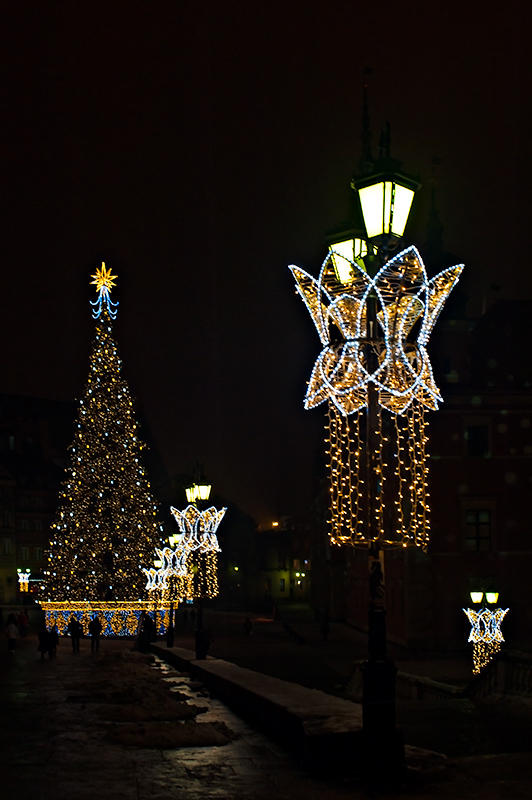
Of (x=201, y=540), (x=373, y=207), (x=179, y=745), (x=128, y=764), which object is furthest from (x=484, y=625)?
(x=373, y=207)

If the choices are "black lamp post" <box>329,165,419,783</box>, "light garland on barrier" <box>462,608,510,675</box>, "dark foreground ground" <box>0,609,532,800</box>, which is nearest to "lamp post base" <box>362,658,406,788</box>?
"black lamp post" <box>329,165,419,783</box>

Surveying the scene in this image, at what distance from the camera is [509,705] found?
19297 mm

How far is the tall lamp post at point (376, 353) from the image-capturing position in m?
10.5

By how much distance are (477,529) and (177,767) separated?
3989 cm

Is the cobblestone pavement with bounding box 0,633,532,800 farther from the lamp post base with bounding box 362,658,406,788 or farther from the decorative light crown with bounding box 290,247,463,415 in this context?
the decorative light crown with bounding box 290,247,463,415

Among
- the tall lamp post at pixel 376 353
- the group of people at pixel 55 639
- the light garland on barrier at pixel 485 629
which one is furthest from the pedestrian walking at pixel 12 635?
the tall lamp post at pixel 376 353

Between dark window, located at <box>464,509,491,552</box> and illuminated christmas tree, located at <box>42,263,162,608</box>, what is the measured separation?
1445cm

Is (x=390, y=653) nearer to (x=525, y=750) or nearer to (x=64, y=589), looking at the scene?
(x=64, y=589)

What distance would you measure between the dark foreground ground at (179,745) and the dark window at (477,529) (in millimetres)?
26973

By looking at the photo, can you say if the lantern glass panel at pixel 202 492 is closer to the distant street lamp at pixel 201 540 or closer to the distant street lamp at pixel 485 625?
the distant street lamp at pixel 201 540

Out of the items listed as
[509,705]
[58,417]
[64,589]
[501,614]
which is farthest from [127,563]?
[58,417]

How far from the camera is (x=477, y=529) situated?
49.5m

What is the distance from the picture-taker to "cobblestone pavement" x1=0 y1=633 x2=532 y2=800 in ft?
32.0

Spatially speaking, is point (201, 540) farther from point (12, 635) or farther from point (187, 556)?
point (12, 635)
